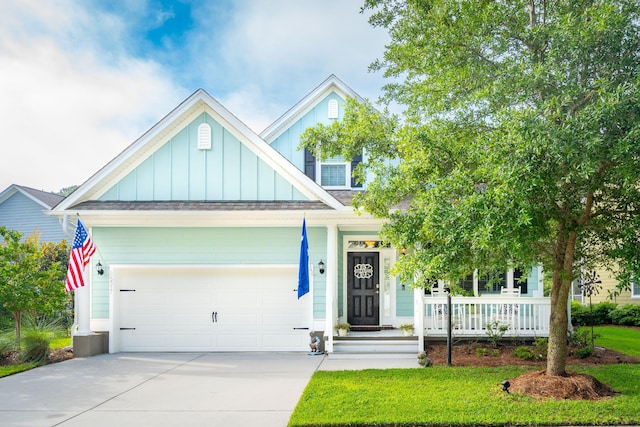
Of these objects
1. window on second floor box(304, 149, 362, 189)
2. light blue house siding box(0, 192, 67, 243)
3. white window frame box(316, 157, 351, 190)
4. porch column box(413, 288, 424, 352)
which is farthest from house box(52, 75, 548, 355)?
light blue house siding box(0, 192, 67, 243)

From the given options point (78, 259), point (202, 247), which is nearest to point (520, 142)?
point (202, 247)

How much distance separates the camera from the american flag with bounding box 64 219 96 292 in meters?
11.7

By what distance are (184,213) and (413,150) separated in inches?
251

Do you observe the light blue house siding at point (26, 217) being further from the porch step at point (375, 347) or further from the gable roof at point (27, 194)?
the porch step at point (375, 347)

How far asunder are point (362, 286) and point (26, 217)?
63.7ft

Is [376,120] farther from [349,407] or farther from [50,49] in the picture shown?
[50,49]

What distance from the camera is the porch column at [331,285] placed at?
1223 centimetres

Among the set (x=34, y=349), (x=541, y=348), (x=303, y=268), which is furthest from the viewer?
(x=303, y=268)

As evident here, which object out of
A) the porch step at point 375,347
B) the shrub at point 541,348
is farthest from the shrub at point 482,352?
the porch step at point 375,347

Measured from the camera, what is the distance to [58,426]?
22.1ft

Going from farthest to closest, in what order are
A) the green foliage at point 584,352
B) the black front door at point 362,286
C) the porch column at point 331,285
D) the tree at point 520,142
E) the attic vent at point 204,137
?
1. the black front door at point 362,286
2. the attic vent at point 204,137
3. the porch column at point 331,285
4. the green foliage at point 584,352
5. the tree at point 520,142

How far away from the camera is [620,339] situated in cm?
1535

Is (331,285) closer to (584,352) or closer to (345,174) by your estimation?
(345,174)

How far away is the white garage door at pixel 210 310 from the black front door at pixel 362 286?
68.0 inches
